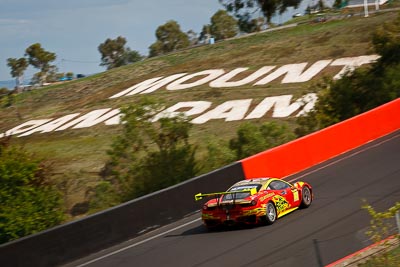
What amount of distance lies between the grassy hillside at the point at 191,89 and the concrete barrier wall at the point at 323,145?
40.4ft

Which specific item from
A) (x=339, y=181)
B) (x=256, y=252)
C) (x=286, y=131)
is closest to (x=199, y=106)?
(x=286, y=131)

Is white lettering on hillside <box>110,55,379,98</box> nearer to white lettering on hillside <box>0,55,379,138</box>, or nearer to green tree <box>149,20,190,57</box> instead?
white lettering on hillside <box>0,55,379,138</box>

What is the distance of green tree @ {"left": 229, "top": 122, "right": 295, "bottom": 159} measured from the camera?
31391 mm

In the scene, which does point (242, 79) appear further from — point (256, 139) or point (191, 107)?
point (256, 139)

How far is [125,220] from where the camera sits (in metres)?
18.3

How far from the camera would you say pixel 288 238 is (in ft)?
49.9

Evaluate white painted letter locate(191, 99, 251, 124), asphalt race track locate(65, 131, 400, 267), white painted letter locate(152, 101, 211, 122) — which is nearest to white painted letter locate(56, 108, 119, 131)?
white painted letter locate(152, 101, 211, 122)

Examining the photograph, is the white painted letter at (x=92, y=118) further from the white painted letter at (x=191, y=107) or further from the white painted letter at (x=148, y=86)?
the white painted letter at (x=191, y=107)

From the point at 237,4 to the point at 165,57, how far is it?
34929 millimetres

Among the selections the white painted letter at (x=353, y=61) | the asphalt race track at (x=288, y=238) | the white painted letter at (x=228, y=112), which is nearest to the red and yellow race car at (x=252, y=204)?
the asphalt race track at (x=288, y=238)

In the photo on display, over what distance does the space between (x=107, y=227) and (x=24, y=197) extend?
450cm

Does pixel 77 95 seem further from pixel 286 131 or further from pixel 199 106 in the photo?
pixel 286 131

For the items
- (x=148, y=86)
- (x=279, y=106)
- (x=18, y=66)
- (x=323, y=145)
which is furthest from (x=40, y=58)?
(x=323, y=145)

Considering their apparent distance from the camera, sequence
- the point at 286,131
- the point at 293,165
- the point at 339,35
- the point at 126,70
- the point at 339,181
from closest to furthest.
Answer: the point at 339,181
the point at 293,165
the point at 286,131
the point at 339,35
the point at 126,70
